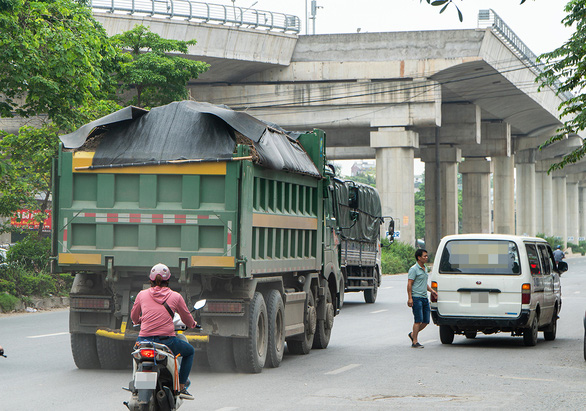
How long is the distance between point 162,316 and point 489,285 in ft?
28.0

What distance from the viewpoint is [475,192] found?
7350 centimetres

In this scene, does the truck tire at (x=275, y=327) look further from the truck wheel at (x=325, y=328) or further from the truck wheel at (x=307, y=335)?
the truck wheel at (x=325, y=328)

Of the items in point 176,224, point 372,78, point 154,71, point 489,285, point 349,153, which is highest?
point 349,153

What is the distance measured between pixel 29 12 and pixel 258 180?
10.9m

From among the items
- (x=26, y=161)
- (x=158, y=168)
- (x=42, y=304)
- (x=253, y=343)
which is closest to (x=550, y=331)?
(x=253, y=343)

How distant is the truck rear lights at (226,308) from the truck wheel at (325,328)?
152 inches

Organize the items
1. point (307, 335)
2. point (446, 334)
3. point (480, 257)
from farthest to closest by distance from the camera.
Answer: point (446, 334) → point (480, 257) → point (307, 335)

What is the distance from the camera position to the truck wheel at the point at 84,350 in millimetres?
11992

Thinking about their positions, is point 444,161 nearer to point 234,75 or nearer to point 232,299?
point 234,75

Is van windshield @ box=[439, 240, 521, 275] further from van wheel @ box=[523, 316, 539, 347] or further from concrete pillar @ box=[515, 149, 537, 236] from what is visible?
concrete pillar @ box=[515, 149, 537, 236]

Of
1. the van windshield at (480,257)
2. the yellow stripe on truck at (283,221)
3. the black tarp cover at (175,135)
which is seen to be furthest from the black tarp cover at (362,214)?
the black tarp cover at (175,135)

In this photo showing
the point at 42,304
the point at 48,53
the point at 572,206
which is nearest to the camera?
the point at 48,53

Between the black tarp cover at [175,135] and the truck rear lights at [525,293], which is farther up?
the black tarp cover at [175,135]

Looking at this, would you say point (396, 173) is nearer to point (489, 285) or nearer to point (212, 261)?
point (489, 285)
